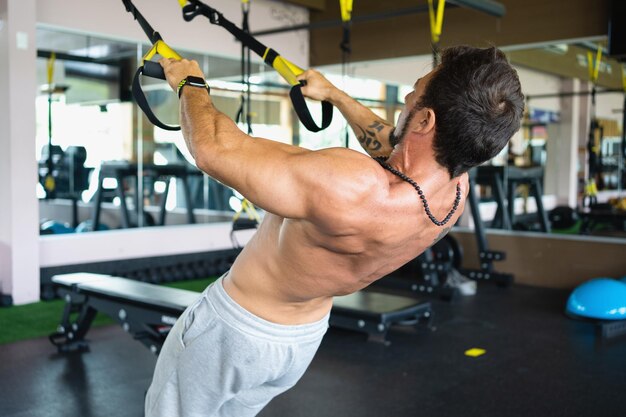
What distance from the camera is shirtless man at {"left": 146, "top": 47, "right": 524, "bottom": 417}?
112cm

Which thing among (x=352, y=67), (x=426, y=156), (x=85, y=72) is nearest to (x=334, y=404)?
(x=426, y=156)

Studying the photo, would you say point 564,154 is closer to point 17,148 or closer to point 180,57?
point 17,148

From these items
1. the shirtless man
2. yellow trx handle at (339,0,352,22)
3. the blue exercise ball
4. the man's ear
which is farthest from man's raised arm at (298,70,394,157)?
the blue exercise ball

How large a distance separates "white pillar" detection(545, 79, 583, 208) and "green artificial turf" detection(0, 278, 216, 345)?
6484 mm

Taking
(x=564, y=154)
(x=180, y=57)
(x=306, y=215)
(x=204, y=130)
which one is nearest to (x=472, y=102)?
(x=306, y=215)


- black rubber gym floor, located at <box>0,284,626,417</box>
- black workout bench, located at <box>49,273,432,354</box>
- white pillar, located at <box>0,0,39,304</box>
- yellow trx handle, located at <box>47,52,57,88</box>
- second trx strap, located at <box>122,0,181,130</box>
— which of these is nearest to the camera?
second trx strap, located at <box>122,0,181,130</box>

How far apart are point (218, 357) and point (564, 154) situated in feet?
27.1

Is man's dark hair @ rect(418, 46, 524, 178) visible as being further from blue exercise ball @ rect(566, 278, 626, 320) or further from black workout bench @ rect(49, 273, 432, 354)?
blue exercise ball @ rect(566, 278, 626, 320)

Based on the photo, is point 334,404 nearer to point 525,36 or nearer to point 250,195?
point 250,195

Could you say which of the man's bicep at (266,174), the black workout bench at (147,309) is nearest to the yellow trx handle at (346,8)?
the black workout bench at (147,309)

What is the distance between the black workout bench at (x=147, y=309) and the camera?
9.62 feet

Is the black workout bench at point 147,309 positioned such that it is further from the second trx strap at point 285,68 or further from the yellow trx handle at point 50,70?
the yellow trx handle at point 50,70

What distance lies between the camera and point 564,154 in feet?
28.4

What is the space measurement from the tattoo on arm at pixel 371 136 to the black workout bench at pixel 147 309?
1526 millimetres
